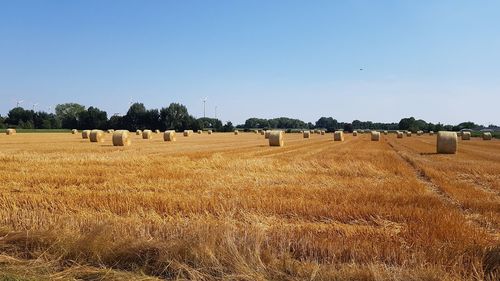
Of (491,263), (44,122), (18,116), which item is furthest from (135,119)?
(491,263)

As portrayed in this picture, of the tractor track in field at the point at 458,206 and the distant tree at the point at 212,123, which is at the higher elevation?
the distant tree at the point at 212,123

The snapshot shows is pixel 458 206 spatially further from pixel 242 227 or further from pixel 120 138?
pixel 120 138

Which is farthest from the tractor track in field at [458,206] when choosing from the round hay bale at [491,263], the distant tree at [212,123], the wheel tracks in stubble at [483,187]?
the distant tree at [212,123]

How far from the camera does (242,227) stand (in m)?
7.66

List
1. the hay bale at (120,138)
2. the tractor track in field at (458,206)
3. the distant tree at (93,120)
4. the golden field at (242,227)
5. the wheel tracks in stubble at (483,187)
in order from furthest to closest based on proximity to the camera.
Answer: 1. the distant tree at (93,120)
2. the hay bale at (120,138)
3. the wheel tracks in stubble at (483,187)
4. the tractor track in field at (458,206)
5. the golden field at (242,227)

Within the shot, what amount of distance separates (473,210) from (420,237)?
3.42 metres

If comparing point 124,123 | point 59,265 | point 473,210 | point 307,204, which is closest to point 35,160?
point 307,204

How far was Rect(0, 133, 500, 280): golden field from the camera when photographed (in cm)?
574

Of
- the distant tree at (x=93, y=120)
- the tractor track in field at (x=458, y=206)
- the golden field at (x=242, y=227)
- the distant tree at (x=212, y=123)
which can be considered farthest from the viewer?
the distant tree at (x=212, y=123)

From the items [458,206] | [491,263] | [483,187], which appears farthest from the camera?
[483,187]

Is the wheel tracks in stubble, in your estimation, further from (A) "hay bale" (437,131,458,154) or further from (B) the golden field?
(A) "hay bale" (437,131,458,154)

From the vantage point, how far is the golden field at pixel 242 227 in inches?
226

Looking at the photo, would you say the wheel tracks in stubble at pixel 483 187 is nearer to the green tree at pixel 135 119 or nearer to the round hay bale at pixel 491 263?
the round hay bale at pixel 491 263

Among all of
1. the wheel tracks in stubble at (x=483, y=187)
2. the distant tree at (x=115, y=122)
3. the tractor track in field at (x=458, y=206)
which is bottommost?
the wheel tracks in stubble at (x=483, y=187)
